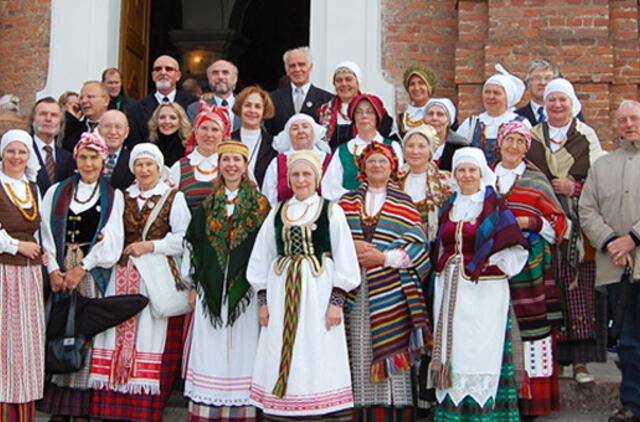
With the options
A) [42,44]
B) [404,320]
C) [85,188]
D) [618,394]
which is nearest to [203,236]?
[85,188]

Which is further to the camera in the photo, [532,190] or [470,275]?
[532,190]

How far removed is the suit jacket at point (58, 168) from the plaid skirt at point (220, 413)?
6.03 feet

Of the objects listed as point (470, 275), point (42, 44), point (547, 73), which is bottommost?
point (470, 275)

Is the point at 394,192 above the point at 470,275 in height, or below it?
above

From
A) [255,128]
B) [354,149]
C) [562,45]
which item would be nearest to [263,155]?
[255,128]

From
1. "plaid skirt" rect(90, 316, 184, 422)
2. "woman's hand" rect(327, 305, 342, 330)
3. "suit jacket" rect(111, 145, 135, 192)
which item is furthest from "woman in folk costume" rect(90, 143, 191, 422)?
"woman's hand" rect(327, 305, 342, 330)

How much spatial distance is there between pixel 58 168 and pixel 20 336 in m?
1.45

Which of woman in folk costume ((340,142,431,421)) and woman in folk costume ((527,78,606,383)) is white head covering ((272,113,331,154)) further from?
woman in folk costume ((527,78,606,383))

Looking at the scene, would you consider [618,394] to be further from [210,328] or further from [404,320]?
[210,328]

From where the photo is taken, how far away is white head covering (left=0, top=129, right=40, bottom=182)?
4773 millimetres

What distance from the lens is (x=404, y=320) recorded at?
15.0 ft

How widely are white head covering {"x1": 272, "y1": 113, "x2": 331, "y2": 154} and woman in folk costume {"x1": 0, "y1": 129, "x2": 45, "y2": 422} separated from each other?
1.60m

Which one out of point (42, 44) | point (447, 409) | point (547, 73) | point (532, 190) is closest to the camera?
point (447, 409)

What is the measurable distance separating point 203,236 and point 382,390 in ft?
4.33
